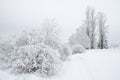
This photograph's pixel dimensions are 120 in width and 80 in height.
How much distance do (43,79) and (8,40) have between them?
178 inches

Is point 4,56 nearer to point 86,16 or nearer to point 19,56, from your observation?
point 19,56

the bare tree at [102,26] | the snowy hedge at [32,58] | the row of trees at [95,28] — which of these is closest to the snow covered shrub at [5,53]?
the snowy hedge at [32,58]

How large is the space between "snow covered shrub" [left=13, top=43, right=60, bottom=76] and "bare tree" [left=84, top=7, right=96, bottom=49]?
17.8 metres

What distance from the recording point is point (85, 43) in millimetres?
24516

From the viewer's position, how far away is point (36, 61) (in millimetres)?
5715

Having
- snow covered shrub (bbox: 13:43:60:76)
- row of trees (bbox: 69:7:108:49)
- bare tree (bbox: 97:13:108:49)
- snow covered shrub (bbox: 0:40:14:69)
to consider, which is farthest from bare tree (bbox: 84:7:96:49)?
snow covered shrub (bbox: 0:40:14:69)

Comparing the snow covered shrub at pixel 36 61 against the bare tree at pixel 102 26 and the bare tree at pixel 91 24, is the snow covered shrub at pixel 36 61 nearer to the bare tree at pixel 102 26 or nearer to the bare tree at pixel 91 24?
the bare tree at pixel 91 24

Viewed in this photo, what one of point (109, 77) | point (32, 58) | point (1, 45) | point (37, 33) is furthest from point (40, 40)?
point (109, 77)

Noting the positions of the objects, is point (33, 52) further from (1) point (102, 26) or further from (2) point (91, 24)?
(1) point (102, 26)

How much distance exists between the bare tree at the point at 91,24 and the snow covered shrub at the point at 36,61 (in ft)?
58.3

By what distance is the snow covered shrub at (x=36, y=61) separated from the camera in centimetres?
547

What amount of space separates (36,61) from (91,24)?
18.9 meters

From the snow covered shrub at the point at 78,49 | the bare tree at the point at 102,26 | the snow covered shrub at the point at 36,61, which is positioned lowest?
the snow covered shrub at the point at 78,49

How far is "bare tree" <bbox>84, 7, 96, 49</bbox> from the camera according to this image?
72.5ft
